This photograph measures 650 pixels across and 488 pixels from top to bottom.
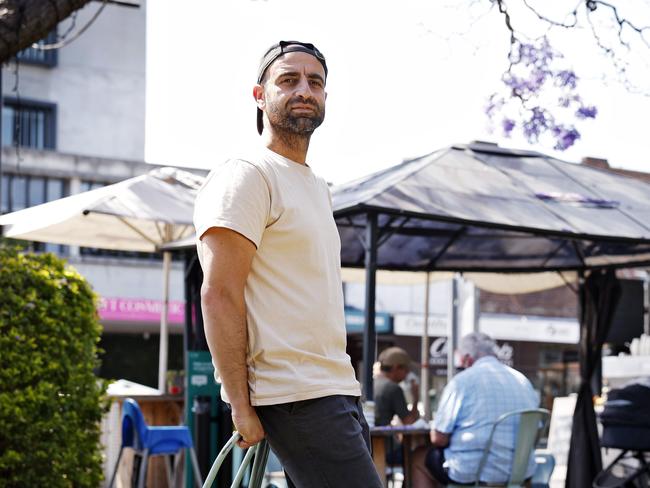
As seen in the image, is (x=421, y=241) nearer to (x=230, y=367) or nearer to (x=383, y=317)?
(x=230, y=367)

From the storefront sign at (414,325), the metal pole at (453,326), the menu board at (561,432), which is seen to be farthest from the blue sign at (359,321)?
the menu board at (561,432)

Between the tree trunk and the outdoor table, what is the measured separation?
343cm

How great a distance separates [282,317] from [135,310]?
3245 centimetres

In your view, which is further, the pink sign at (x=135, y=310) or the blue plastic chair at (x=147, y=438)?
the pink sign at (x=135, y=310)

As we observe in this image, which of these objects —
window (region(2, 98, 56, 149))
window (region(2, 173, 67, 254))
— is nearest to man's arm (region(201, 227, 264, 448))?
window (region(2, 173, 67, 254))

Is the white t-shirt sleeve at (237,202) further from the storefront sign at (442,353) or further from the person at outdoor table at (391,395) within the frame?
the storefront sign at (442,353)

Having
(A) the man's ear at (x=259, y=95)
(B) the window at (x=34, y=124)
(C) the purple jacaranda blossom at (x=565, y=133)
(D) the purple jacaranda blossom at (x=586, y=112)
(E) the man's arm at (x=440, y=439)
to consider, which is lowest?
(E) the man's arm at (x=440, y=439)

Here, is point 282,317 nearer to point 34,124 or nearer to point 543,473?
point 543,473

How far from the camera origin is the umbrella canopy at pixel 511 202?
294 inches

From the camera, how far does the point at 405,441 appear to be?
8.00 meters

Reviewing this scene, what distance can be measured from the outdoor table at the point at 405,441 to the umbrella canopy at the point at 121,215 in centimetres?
254

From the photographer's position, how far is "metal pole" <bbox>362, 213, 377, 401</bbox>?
764cm

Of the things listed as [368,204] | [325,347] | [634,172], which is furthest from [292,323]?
[634,172]

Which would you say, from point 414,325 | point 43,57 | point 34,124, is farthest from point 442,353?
point 43,57
